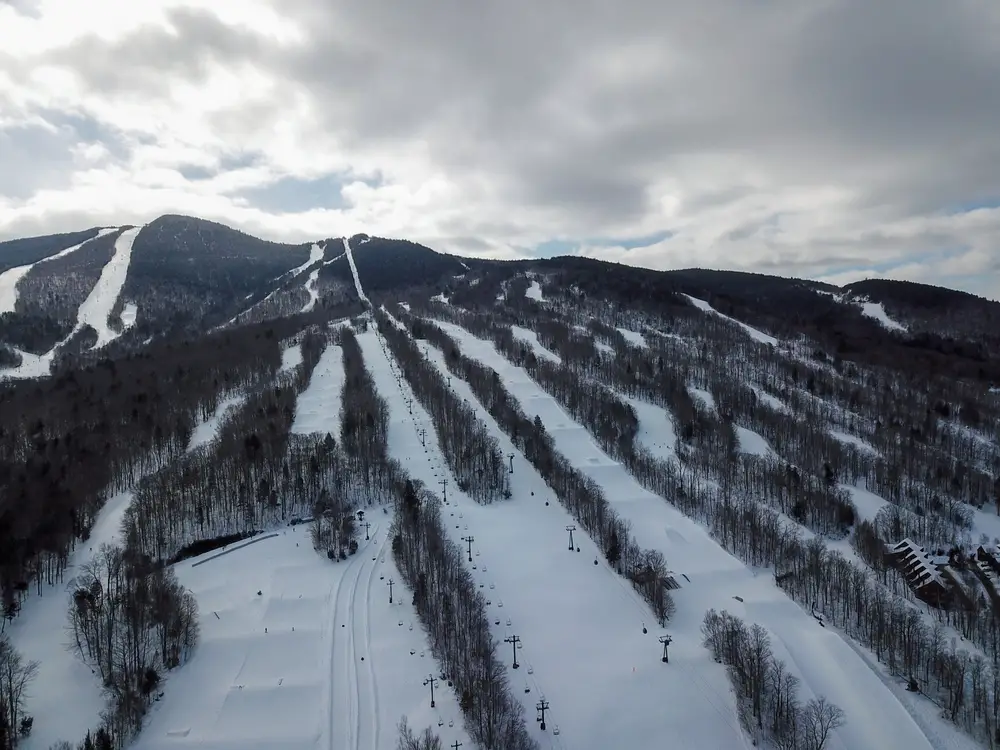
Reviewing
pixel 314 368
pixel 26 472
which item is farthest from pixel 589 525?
pixel 314 368

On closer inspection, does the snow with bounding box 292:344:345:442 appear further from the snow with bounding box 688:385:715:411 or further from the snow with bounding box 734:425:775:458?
the snow with bounding box 688:385:715:411

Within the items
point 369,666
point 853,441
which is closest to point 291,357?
point 369,666

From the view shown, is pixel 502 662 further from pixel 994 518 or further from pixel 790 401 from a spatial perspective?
pixel 790 401

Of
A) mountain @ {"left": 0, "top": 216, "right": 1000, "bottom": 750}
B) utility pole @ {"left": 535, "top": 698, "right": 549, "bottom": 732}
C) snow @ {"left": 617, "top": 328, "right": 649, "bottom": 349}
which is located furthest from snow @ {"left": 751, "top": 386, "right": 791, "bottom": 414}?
utility pole @ {"left": 535, "top": 698, "right": 549, "bottom": 732}

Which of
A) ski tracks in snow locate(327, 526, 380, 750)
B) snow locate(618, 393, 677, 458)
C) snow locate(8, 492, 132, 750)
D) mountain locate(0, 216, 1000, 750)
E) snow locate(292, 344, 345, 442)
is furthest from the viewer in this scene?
snow locate(618, 393, 677, 458)

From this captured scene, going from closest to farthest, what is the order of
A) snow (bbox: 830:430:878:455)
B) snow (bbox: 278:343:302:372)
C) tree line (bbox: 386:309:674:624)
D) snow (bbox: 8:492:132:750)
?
1. snow (bbox: 8:492:132:750)
2. tree line (bbox: 386:309:674:624)
3. snow (bbox: 830:430:878:455)
4. snow (bbox: 278:343:302:372)

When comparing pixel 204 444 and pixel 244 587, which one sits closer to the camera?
pixel 244 587

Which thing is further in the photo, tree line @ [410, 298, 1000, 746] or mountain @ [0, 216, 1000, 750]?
tree line @ [410, 298, 1000, 746]
